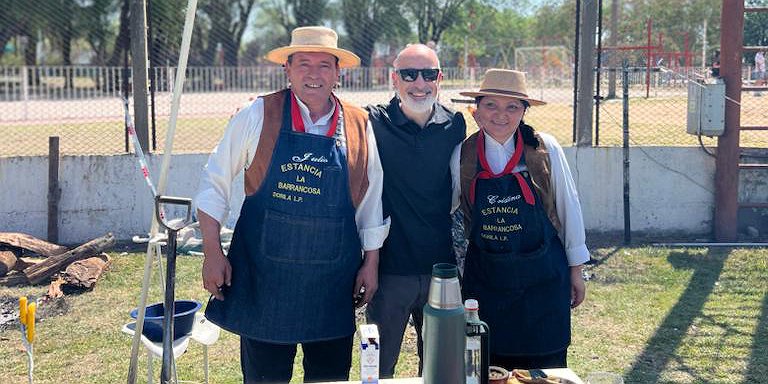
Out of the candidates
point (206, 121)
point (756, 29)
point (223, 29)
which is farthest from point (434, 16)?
point (756, 29)

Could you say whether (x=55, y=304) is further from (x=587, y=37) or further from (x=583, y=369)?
(x=587, y=37)

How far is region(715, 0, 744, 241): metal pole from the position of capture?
7516 millimetres

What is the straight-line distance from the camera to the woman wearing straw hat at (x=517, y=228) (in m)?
3.22

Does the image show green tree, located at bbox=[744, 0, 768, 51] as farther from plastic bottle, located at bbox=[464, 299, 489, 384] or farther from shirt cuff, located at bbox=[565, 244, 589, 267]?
plastic bottle, located at bbox=[464, 299, 489, 384]

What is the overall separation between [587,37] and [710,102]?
134 centimetres

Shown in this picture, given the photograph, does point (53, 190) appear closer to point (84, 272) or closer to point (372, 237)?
point (84, 272)

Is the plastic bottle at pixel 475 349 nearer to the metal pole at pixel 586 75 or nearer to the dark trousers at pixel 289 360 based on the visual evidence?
the dark trousers at pixel 289 360

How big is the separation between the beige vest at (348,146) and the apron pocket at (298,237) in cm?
14

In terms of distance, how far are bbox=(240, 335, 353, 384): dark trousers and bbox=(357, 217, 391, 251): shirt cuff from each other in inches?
15.2

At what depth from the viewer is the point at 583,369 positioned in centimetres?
464

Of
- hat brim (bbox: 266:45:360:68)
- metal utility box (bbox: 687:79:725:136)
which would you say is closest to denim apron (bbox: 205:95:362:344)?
hat brim (bbox: 266:45:360:68)

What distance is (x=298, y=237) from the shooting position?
10.1ft

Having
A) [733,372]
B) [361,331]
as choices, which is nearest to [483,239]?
[361,331]

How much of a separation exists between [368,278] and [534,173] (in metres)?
0.79
